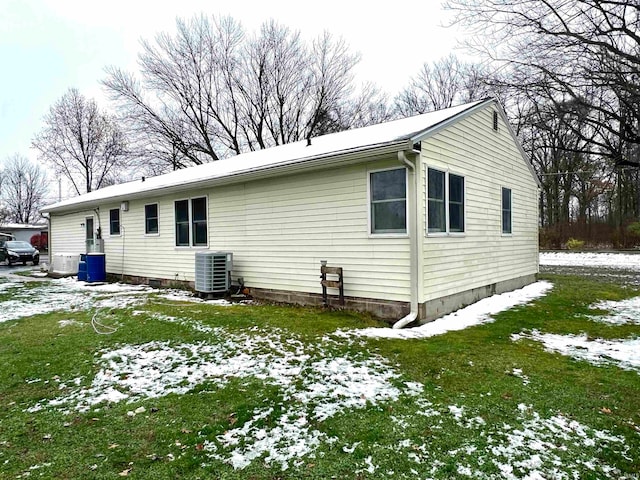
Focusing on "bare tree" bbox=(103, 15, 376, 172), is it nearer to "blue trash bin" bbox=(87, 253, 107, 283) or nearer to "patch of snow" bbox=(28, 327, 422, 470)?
"blue trash bin" bbox=(87, 253, 107, 283)

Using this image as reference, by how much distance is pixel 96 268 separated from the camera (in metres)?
12.3

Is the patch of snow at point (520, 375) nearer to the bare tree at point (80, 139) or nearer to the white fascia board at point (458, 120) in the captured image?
the white fascia board at point (458, 120)

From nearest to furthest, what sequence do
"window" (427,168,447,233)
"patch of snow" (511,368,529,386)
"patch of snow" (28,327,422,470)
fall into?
1. "patch of snow" (28,327,422,470)
2. "patch of snow" (511,368,529,386)
3. "window" (427,168,447,233)

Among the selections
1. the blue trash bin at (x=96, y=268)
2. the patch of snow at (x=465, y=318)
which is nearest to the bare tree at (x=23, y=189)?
the blue trash bin at (x=96, y=268)

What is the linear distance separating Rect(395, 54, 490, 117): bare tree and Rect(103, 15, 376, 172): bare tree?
4853 millimetres

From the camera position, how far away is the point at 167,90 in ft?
88.3

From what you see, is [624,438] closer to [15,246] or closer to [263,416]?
[263,416]

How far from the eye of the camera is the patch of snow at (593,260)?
1692 cm

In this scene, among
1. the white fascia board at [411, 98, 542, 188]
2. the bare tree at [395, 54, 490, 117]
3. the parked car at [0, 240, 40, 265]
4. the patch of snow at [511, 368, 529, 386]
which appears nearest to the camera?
the patch of snow at [511, 368, 529, 386]

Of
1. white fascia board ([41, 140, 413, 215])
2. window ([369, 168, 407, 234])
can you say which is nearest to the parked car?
white fascia board ([41, 140, 413, 215])

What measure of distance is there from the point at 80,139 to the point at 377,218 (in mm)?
35241

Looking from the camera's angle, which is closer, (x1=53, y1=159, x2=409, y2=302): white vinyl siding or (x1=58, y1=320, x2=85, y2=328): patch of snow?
(x1=58, y1=320, x2=85, y2=328): patch of snow

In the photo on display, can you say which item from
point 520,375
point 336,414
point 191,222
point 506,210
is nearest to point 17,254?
point 191,222

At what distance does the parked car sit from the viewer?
2127 centimetres
